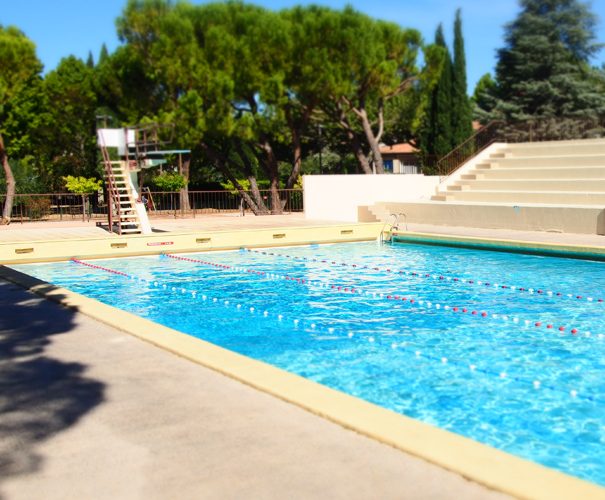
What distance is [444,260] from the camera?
14.7 m

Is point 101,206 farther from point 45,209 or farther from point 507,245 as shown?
A: point 507,245

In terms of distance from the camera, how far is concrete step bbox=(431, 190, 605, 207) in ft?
60.0

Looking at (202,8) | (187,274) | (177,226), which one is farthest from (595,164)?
(202,8)

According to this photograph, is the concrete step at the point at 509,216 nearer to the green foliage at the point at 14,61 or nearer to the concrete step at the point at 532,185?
the concrete step at the point at 532,185

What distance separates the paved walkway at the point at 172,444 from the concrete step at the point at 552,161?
18.4m

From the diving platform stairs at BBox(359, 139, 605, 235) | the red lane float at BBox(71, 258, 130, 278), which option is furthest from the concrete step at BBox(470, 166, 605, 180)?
the red lane float at BBox(71, 258, 130, 278)

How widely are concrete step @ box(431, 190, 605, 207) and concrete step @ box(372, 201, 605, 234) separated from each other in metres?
1.39

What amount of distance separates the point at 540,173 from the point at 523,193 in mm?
1928

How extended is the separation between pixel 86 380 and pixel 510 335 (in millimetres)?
4966

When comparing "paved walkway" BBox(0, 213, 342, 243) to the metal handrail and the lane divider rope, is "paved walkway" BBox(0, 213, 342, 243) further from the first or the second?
the lane divider rope

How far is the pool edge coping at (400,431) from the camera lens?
315cm

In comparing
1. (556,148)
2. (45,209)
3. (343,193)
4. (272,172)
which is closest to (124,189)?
(343,193)

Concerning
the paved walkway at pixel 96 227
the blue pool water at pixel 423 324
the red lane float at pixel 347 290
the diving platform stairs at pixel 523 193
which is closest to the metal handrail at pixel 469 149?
the diving platform stairs at pixel 523 193

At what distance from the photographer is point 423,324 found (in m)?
8.79
